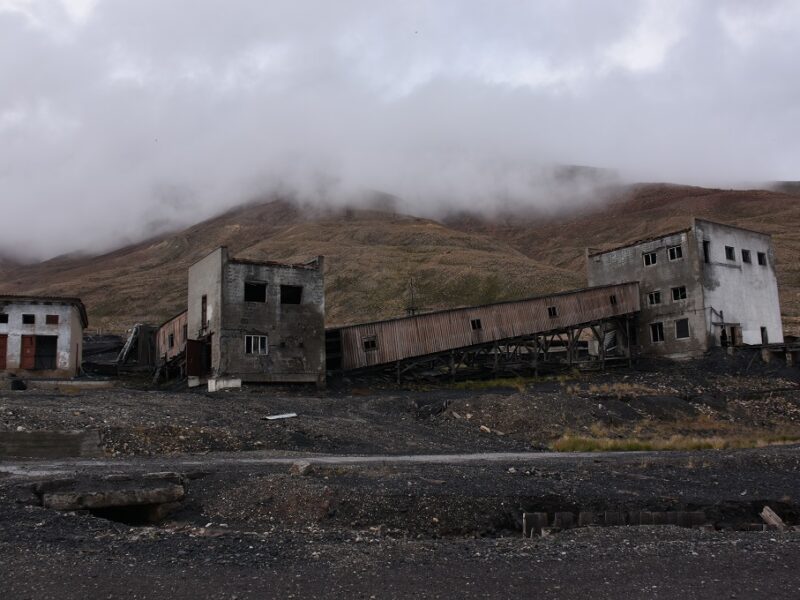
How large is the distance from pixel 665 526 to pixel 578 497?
77.7 inches

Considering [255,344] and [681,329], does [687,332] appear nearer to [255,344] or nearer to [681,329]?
[681,329]

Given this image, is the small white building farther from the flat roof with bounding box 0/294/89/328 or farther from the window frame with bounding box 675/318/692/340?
the window frame with bounding box 675/318/692/340

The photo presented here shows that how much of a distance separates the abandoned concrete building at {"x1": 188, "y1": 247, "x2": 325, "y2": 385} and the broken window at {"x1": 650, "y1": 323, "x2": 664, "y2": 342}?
1914 cm

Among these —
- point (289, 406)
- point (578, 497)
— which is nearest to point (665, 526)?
point (578, 497)

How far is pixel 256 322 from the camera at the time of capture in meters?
34.3

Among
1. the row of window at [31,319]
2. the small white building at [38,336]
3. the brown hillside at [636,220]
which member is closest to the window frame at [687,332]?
the small white building at [38,336]

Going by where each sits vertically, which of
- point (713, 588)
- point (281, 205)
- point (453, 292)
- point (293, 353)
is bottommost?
point (713, 588)

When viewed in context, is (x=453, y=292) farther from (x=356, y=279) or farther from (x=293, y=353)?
(x=293, y=353)

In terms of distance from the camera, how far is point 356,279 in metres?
97.0

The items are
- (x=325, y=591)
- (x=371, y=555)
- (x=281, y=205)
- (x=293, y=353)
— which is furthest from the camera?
(x=281, y=205)

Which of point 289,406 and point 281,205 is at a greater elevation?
point 281,205

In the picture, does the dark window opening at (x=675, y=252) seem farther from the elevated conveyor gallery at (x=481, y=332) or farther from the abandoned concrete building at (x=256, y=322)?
the abandoned concrete building at (x=256, y=322)

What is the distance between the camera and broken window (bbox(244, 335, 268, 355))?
33844mm

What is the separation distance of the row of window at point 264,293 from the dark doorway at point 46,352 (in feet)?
45.1
